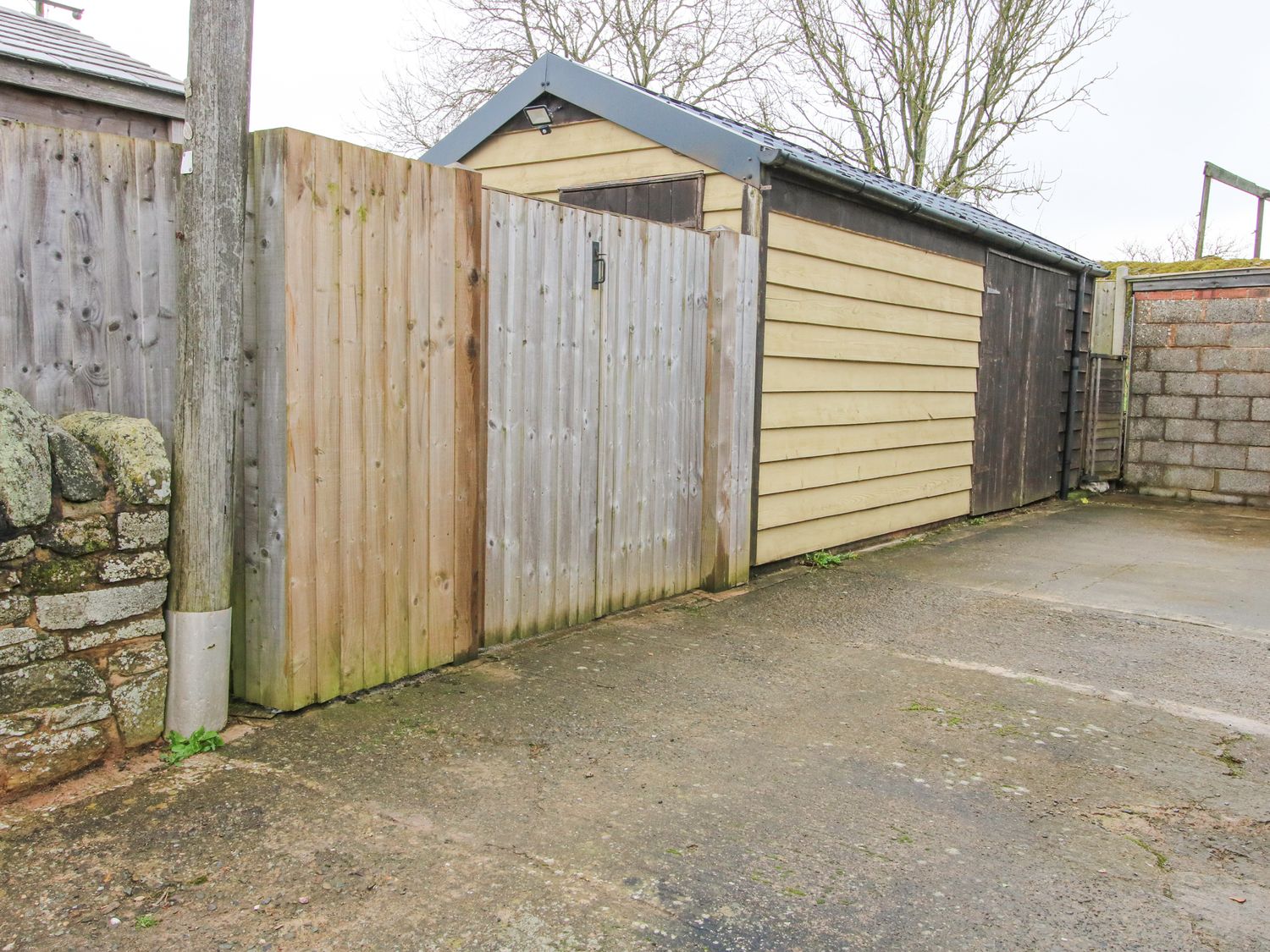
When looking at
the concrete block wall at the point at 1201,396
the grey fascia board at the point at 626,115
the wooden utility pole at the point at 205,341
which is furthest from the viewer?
the concrete block wall at the point at 1201,396

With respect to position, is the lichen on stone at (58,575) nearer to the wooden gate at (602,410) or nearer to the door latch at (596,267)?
the wooden gate at (602,410)

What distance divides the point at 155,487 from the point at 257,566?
50cm

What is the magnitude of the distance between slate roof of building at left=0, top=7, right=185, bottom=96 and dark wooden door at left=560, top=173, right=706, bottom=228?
2846mm

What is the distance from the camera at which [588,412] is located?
15.7ft

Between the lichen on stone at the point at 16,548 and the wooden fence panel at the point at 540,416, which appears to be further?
the wooden fence panel at the point at 540,416

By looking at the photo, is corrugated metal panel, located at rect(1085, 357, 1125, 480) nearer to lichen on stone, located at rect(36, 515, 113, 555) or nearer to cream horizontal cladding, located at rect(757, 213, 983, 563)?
cream horizontal cladding, located at rect(757, 213, 983, 563)

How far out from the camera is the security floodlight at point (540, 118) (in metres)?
6.79

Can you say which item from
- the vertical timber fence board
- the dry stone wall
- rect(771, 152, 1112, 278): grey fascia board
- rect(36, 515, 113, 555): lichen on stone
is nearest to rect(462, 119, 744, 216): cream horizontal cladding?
the vertical timber fence board

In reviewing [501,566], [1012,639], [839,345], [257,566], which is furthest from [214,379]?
[839,345]

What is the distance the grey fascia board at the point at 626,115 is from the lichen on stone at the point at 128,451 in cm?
315

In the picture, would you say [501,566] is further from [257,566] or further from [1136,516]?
[1136,516]

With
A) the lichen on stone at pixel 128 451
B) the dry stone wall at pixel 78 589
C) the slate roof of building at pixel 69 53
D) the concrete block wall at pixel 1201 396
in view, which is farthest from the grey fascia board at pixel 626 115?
the concrete block wall at pixel 1201 396

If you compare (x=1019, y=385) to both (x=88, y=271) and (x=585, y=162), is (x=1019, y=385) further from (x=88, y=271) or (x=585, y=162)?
(x=88, y=271)

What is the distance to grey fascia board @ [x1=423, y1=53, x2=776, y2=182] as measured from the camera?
5805 mm
